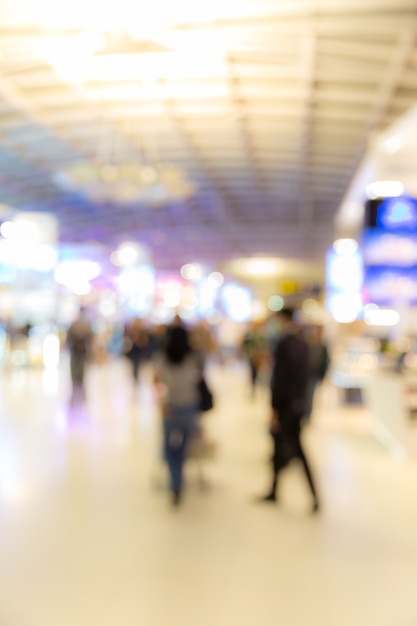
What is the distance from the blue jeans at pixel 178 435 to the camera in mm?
6980

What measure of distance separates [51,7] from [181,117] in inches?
384

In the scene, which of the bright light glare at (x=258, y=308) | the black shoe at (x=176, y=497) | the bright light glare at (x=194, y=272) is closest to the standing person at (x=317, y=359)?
the black shoe at (x=176, y=497)

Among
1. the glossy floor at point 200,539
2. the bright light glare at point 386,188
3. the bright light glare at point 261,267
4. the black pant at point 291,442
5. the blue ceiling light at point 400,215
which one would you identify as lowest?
the glossy floor at point 200,539

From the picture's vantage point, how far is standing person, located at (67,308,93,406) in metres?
14.1

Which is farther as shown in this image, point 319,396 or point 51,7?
point 319,396

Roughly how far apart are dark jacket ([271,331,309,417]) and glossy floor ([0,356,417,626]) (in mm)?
945

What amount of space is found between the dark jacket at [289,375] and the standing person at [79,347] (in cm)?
780

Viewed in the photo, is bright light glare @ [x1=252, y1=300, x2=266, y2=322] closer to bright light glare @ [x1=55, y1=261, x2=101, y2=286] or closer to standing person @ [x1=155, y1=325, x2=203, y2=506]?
bright light glare @ [x1=55, y1=261, x2=101, y2=286]

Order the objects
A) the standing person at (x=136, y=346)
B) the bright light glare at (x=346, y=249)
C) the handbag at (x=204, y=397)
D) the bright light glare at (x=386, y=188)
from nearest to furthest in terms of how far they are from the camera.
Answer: the handbag at (x=204, y=397), the bright light glare at (x=386, y=188), the standing person at (x=136, y=346), the bright light glare at (x=346, y=249)

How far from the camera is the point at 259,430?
486 inches

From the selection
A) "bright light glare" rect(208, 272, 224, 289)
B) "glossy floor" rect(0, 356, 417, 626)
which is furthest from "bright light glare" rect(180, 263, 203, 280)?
"glossy floor" rect(0, 356, 417, 626)

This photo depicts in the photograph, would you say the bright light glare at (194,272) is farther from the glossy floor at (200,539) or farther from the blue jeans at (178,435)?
the blue jeans at (178,435)

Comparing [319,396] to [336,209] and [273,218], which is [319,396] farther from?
[273,218]

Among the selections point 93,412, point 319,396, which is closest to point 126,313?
point 319,396
